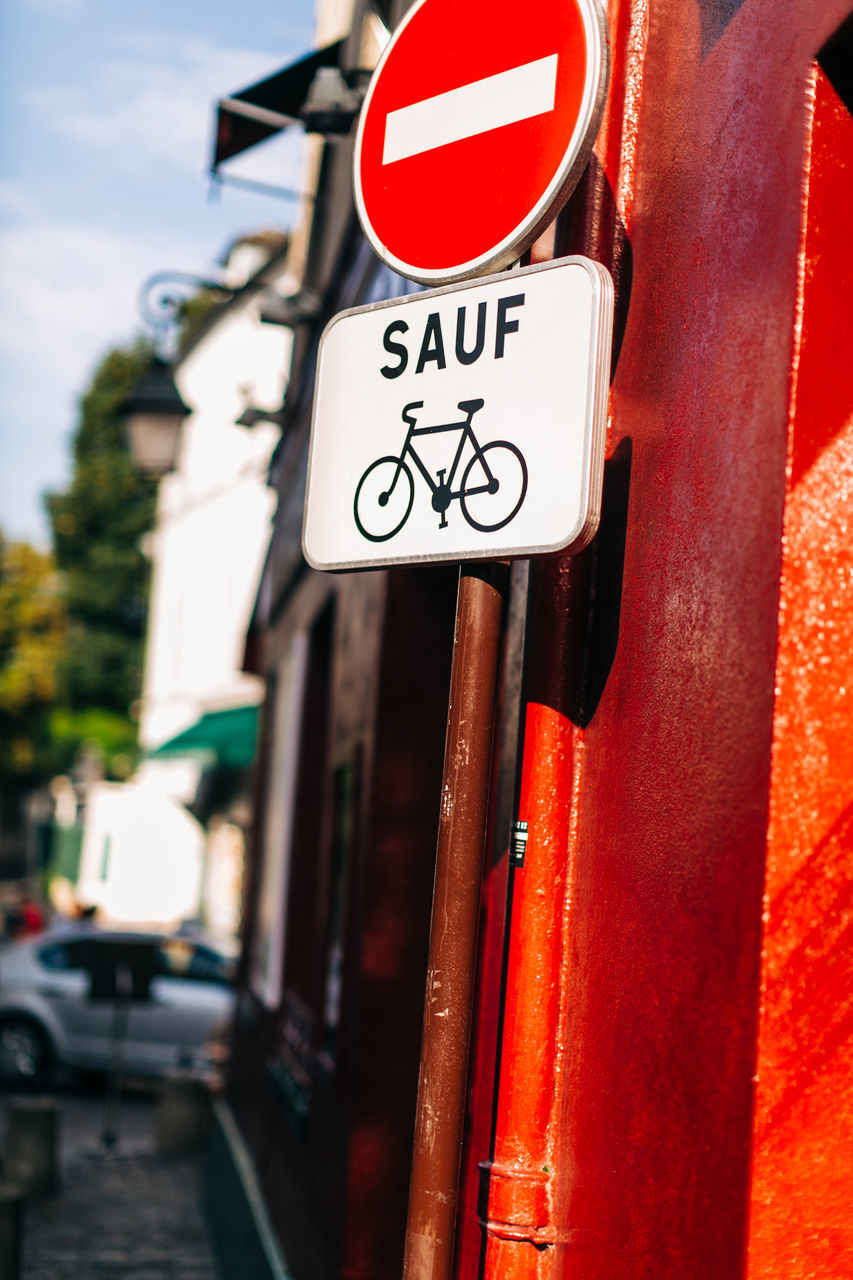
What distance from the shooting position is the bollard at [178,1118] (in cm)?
1057

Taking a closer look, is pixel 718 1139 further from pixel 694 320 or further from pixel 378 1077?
pixel 378 1077

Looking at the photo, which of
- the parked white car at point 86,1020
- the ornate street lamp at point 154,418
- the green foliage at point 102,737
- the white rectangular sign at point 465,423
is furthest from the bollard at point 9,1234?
the green foliage at point 102,737

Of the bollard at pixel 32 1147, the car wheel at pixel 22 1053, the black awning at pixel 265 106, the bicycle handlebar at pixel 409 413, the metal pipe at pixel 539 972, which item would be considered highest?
Result: the black awning at pixel 265 106

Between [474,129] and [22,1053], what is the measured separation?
12.8 meters

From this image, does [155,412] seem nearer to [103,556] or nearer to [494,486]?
[494,486]

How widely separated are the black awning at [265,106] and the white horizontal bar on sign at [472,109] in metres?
4.21

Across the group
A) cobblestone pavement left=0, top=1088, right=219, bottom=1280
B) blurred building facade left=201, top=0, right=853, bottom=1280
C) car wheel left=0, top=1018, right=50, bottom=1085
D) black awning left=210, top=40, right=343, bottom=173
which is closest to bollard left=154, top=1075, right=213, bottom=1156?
cobblestone pavement left=0, top=1088, right=219, bottom=1280

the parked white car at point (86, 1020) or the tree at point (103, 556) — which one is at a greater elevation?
the tree at point (103, 556)

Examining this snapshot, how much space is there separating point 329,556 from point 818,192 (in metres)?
0.95

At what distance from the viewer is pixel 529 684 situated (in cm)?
267

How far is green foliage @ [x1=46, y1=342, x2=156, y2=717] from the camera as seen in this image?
3844 centimetres

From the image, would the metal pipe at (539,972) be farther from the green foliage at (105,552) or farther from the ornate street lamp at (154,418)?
the green foliage at (105,552)

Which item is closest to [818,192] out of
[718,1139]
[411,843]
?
[718,1139]

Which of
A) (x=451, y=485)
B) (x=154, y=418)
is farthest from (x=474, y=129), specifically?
(x=154, y=418)
